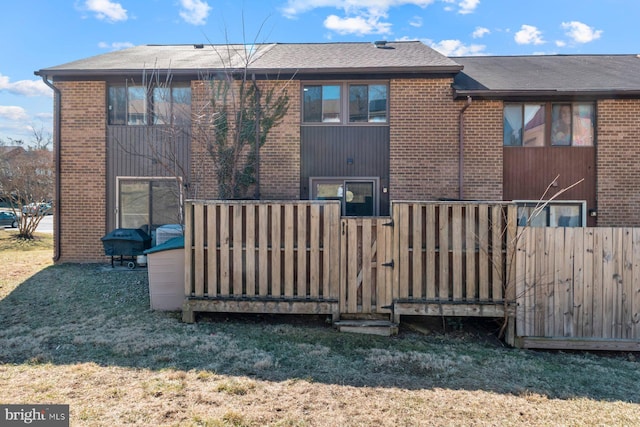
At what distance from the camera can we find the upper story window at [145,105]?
9.49 meters

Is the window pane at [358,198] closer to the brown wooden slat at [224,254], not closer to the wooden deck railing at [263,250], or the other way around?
the wooden deck railing at [263,250]

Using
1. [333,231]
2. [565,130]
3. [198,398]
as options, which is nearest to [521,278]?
[333,231]

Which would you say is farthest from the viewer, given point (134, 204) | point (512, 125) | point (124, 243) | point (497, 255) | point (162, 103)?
point (134, 204)

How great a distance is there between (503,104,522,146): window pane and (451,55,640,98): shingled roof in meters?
0.47

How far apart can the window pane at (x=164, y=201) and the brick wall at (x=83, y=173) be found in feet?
4.11

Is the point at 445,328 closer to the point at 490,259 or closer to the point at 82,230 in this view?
the point at 490,259

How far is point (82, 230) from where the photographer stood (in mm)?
9531

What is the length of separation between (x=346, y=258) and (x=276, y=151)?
16.1ft

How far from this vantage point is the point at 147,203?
961 cm

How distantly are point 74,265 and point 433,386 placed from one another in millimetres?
9107

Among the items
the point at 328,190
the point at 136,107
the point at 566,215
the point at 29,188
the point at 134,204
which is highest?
the point at 136,107

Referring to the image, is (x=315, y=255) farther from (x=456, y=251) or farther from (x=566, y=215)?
(x=566, y=215)

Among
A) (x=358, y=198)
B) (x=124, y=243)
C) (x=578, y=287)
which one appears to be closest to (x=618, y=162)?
(x=578, y=287)

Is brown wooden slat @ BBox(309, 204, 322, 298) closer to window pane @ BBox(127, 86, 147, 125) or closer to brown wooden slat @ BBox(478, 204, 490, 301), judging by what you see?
brown wooden slat @ BBox(478, 204, 490, 301)
